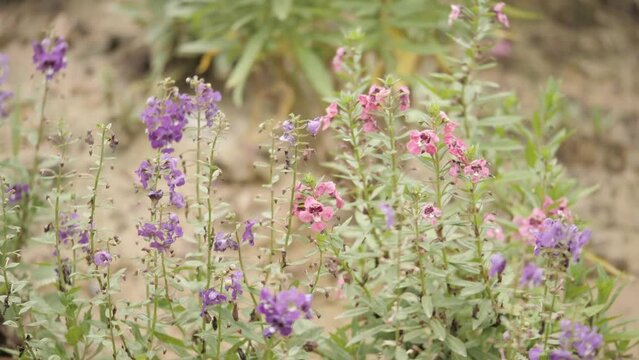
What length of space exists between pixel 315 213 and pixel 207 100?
0.42 meters

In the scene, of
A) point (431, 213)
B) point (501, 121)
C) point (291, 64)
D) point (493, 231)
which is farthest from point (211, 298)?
point (291, 64)

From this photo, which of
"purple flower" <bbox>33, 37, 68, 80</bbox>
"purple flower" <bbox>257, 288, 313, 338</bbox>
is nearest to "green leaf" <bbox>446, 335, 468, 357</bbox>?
"purple flower" <bbox>257, 288, 313, 338</bbox>

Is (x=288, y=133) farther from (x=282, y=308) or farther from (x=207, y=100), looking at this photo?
(x=282, y=308)

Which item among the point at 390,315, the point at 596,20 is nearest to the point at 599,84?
the point at 596,20

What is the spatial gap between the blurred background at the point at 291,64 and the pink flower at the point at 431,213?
1687mm

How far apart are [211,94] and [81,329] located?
0.71 m

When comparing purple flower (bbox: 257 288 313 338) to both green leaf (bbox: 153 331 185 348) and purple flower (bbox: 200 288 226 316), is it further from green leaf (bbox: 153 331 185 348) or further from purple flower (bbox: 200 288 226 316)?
green leaf (bbox: 153 331 185 348)

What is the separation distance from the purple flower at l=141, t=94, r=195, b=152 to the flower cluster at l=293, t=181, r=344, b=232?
370mm

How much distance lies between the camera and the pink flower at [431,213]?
2307 millimetres

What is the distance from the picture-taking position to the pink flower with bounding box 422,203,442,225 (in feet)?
7.57

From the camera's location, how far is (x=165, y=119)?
8.02 feet

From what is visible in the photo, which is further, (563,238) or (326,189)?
(326,189)

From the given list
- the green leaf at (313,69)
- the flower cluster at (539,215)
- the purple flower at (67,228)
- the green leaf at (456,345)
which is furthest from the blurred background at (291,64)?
the purple flower at (67,228)

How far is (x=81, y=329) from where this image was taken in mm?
2453
